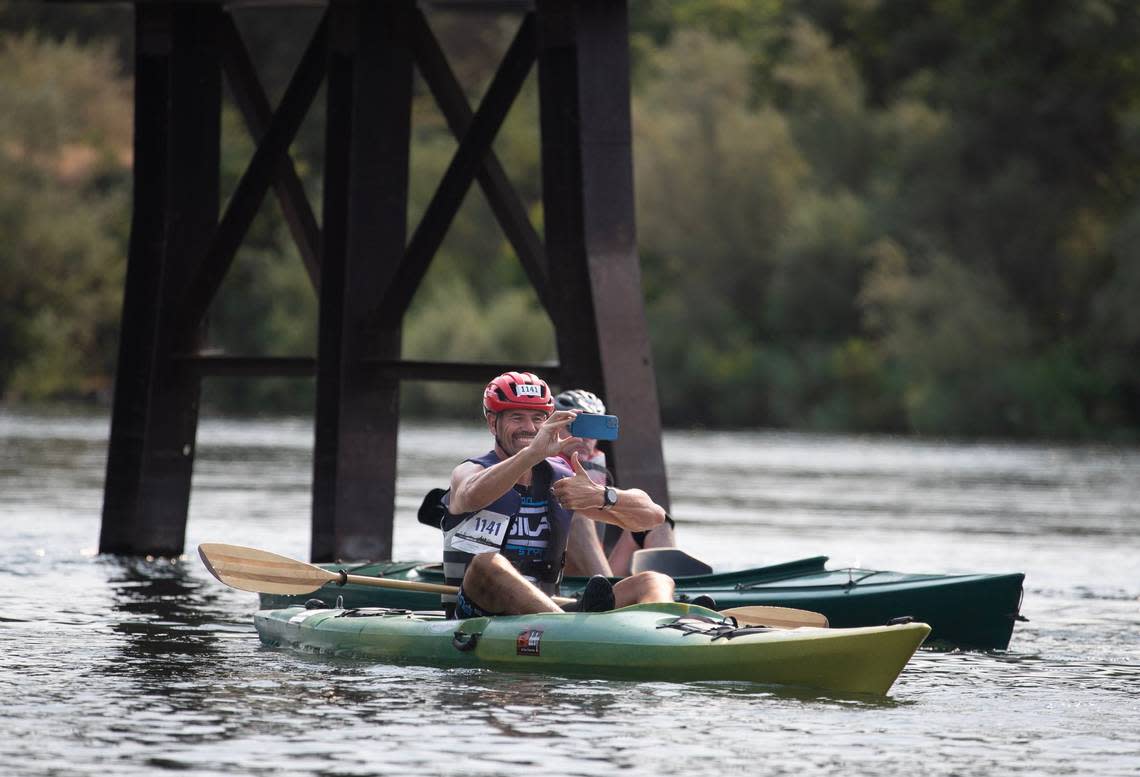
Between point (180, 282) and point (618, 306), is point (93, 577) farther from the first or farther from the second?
point (618, 306)

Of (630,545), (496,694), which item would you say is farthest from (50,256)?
(496,694)

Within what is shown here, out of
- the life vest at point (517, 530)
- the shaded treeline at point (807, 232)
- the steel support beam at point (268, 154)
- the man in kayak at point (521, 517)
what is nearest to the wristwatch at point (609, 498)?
the man in kayak at point (521, 517)

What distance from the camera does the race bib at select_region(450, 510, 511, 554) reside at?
35.9 ft

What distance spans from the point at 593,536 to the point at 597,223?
3.24 meters

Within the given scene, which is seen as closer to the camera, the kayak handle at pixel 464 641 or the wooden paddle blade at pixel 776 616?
the kayak handle at pixel 464 641

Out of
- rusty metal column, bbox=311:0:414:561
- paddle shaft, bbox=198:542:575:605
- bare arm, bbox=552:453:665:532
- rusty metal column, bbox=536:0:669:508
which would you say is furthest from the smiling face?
rusty metal column, bbox=311:0:414:561

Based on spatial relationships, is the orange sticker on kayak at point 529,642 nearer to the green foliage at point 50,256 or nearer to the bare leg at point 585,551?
the bare leg at point 585,551

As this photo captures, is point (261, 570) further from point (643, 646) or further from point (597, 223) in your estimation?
point (597, 223)

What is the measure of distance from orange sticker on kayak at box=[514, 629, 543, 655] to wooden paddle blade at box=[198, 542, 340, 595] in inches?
70.9

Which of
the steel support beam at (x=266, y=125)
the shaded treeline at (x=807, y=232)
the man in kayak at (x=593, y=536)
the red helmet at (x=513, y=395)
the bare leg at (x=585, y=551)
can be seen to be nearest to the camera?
the red helmet at (x=513, y=395)

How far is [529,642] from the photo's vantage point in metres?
10.8

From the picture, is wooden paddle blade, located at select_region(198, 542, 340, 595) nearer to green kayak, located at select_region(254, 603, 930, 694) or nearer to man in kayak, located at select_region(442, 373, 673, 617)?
green kayak, located at select_region(254, 603, 930, 694)

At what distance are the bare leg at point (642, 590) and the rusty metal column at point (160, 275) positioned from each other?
683 centimetres

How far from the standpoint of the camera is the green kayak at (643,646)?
33.6 ft
